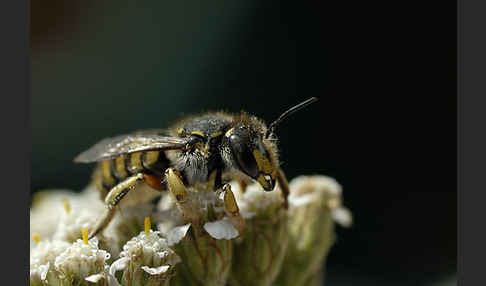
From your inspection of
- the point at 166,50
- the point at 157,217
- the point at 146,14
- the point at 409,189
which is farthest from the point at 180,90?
the point at 157,217

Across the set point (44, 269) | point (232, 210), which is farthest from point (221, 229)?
point (44, 269)

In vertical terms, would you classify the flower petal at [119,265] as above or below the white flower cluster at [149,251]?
below

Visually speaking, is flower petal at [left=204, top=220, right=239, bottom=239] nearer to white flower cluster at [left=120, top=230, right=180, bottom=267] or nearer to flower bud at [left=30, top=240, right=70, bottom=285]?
white flower cluster at [left=120, top=230, right=180, bottom=267]

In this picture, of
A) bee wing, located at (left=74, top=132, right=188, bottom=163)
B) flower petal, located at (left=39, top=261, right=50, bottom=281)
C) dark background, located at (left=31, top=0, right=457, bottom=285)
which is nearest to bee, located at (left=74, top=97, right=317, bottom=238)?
bee wing, located at (left=74, top=132, right=188, bottom=163)

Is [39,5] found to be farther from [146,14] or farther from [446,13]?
[446,13]

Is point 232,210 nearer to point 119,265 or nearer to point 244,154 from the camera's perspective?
point 244,154

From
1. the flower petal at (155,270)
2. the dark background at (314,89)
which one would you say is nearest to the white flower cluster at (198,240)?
the flower petal at (155,270)

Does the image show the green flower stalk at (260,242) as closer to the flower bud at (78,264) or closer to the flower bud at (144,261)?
the flower bud at (144,261)
